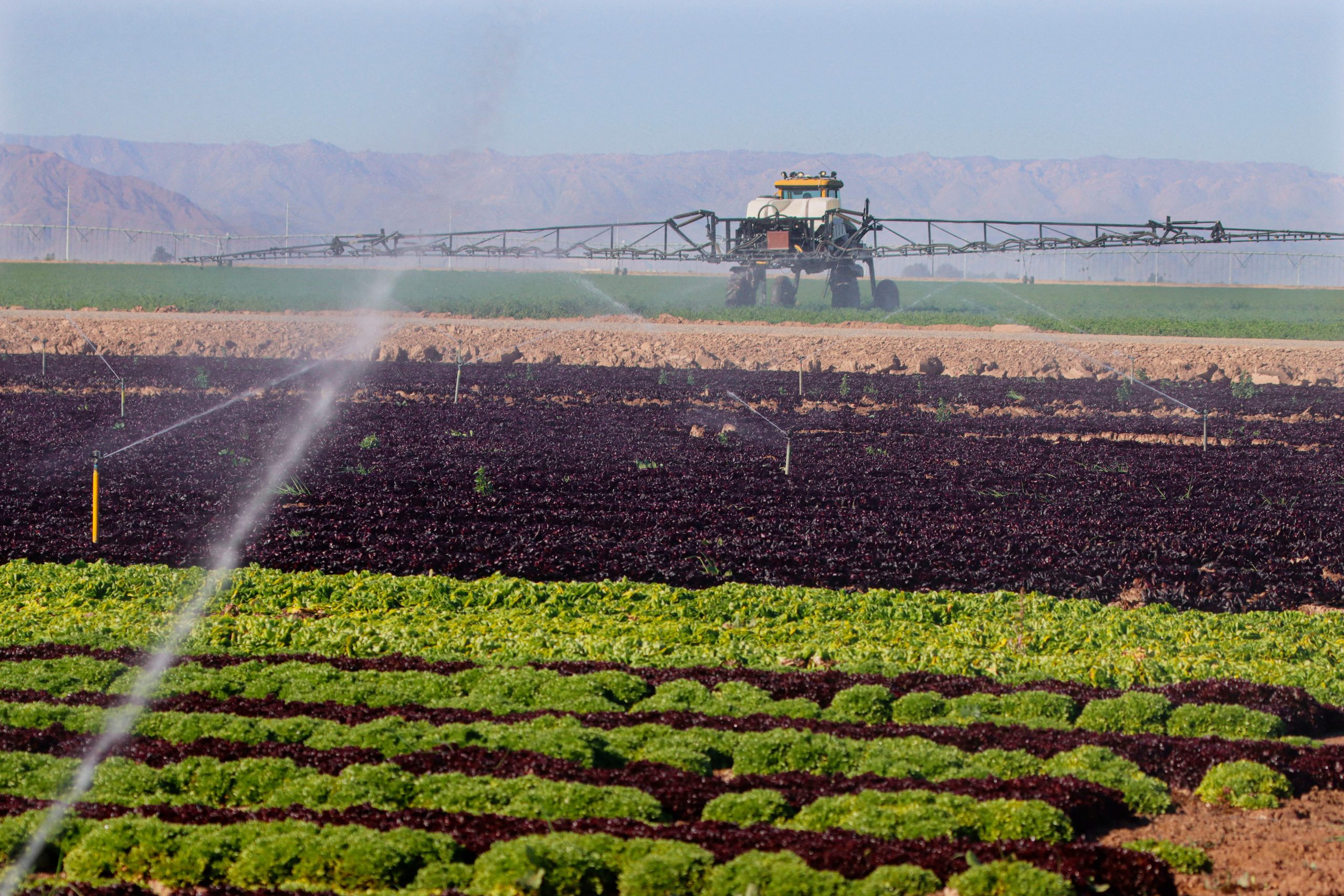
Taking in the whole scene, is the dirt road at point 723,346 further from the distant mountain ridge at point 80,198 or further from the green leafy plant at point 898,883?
the distant mountain ridge at point 80,198

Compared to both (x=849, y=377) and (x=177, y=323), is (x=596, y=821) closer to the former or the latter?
(x=849, y=377)

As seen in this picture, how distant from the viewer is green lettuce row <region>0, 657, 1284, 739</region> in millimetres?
9109

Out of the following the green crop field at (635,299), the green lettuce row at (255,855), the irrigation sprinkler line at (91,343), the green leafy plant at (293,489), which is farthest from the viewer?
the green crop field at (635,299)

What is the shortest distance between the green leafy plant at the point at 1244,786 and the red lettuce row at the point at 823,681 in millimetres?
1369

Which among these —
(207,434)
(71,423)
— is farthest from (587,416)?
(71,423)

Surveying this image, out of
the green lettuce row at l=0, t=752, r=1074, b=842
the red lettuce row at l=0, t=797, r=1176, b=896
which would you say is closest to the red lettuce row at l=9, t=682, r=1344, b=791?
the green lettuce row at l=0, t=752, r=1074, b=842

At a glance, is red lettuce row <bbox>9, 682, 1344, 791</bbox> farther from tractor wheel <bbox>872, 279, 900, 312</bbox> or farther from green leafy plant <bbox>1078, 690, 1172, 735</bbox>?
tractor wheel <bbox>872, 279, 900, 312</bbox>

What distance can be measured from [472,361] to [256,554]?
85.8ft

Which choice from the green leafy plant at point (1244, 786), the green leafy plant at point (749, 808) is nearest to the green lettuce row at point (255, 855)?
the green leafy plant at point (749, 808)

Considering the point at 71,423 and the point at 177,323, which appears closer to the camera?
the point at 71,423

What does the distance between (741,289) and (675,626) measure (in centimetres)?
3936

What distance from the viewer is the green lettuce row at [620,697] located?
9109 millimetres

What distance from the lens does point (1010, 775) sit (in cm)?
800

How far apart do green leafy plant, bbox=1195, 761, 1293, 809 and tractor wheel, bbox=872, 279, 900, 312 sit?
4312cm
